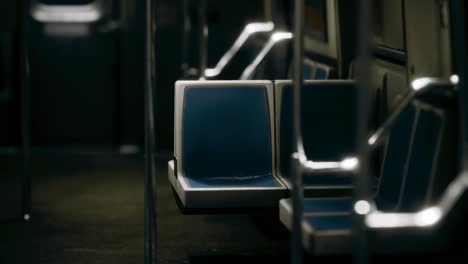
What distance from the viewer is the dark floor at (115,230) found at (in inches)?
214

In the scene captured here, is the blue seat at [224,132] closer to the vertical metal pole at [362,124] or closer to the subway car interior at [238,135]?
the subway car interior at [238,135]

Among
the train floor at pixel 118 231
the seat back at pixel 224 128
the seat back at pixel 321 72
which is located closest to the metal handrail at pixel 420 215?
the train floor at pixel 118 231

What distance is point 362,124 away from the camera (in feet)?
9.95

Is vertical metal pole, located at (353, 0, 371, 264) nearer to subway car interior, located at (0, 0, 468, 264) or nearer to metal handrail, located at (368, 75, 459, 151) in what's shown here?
subway car interior, located at (0, 0, 468, 264)

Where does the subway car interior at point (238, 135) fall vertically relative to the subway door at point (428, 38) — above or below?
below

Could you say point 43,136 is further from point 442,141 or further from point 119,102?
point 442,141

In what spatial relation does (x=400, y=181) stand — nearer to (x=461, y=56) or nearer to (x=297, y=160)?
(x=297, y=160)

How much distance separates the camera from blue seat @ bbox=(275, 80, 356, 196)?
5.47m

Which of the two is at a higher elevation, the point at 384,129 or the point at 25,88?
the point at 384,129

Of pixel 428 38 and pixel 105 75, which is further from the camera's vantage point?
pixel 105 75

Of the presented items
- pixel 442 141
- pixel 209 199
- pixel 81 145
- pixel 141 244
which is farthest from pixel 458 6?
pixel 81 145

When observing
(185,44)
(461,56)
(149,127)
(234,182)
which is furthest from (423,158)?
(185,44)

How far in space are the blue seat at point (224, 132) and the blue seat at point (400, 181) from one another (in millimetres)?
800

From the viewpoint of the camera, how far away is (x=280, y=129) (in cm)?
550
